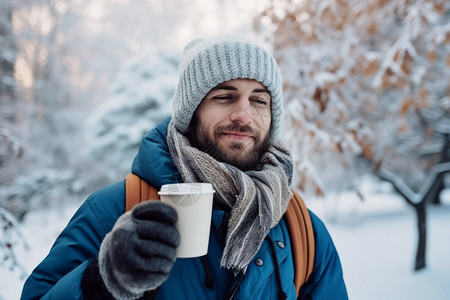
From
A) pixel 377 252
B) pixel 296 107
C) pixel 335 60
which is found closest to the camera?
pixel 296 107

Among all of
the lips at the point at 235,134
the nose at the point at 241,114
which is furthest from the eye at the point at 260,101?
the lips at the point at 235,134

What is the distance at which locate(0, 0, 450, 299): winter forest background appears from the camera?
10.7 feet

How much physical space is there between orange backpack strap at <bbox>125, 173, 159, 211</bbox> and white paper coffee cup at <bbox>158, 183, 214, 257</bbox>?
14.0 inches

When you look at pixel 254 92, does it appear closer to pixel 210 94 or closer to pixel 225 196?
pixel 210 94

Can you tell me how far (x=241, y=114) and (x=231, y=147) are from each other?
18 cm

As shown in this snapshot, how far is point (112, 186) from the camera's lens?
125 cm

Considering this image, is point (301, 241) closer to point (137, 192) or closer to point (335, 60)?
point (137, 192)

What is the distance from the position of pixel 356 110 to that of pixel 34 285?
22.8 ft

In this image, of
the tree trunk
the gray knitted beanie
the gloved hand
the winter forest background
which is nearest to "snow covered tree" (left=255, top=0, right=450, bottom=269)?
the winter forest background

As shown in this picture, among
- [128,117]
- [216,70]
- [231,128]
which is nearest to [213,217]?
[231,128]

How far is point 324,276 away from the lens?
4.42 ft

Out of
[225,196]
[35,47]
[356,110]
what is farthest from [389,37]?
[35,47]

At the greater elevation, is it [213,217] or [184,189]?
[184,189]

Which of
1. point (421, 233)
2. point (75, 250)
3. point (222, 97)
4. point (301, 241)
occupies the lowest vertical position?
point (421, 233)
